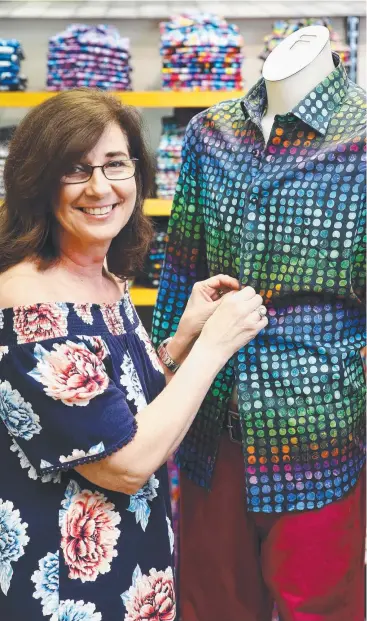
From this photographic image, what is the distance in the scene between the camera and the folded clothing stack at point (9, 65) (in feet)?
10.3

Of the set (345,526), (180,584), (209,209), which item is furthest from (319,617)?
(209,209)

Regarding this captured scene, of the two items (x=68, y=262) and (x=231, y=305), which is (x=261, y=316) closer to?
(x=231, y=305)

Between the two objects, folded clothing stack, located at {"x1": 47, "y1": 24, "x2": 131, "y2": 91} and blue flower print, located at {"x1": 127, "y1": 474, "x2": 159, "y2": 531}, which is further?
folded clothing stack, located at {"x1": 47, "y1": 24, "x2": 131, "y2": 91}

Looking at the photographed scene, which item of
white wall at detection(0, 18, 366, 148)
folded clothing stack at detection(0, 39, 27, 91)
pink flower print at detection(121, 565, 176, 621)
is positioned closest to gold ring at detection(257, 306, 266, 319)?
pink flower print at detection(121, 565, 176, 621)

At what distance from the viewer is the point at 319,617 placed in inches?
56.9

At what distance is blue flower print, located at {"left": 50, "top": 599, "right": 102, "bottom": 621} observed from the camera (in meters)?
1.27

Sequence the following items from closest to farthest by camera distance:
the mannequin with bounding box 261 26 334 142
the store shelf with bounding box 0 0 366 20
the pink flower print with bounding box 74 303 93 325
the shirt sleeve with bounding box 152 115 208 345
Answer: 1. the pink flower print with bounding box 74 303 93 325
2. the mannequin with bounding box 261 26 334 142
3. the shirt sleeve with bounding box 152 115 208 345
4. the store shelf with bounding box 0 0 366 20

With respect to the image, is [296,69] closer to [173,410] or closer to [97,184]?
[97,184]

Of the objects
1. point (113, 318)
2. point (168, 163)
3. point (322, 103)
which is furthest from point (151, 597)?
point (168, 163)

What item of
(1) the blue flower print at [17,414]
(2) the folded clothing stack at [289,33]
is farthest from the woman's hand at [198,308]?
(2) the folded clothing stack at [289,33]

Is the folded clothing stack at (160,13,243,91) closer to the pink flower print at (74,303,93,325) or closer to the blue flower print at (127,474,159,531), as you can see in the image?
the pink flower print at (74,303,93,325)

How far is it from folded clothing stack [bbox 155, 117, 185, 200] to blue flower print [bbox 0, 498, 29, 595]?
2107 millimetres

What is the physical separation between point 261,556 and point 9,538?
1.69 feet

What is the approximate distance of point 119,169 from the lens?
4.41 ft
